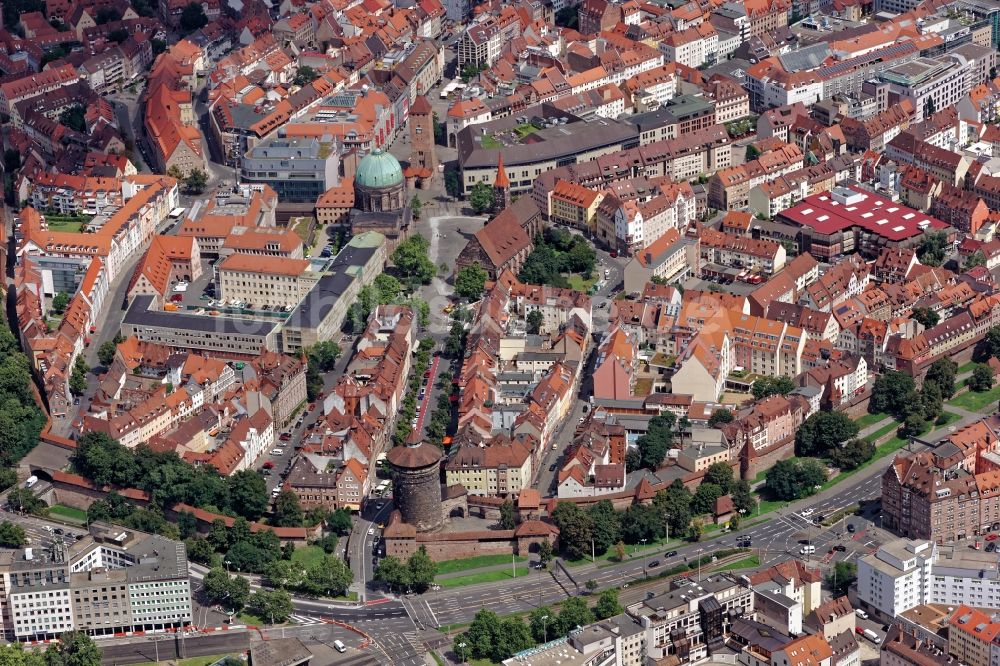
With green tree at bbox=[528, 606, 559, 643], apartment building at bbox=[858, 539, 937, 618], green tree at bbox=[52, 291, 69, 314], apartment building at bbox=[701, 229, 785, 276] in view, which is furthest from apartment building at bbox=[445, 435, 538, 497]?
green tree at bbox=[52, 291, 69, 314]

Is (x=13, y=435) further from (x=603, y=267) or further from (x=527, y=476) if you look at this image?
(x=603, y=267)

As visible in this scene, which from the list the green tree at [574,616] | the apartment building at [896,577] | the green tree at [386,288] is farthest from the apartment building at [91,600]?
the apartment building at [896,577]

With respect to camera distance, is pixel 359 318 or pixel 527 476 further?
pixel 359 318

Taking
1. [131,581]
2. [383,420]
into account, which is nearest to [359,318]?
[383,420]

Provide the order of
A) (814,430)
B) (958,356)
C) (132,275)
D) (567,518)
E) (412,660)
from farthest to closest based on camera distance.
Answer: (132,275)
(958,356)
(814,430)
(567,518)
(412,660)

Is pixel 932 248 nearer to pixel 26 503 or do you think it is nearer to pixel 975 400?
pixel 975 400

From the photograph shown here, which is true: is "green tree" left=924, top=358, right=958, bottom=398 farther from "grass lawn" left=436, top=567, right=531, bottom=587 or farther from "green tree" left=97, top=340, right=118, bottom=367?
"green tree" left=97, top=340, right=118, bottom=367
